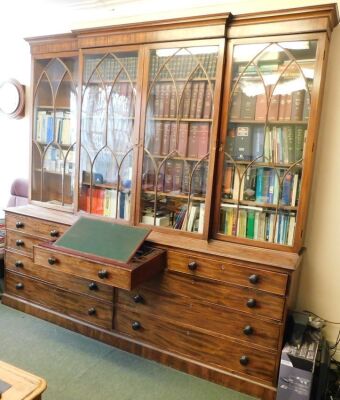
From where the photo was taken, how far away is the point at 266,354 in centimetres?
187

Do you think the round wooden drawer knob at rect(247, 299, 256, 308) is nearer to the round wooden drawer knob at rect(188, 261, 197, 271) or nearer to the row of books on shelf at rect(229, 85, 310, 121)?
the round wooden drawer knob at rect(188, 261, 197, 271)

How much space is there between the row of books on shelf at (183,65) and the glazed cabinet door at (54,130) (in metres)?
0.73

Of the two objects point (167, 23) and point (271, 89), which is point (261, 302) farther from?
point (167, 23)

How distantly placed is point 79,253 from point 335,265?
159 cm

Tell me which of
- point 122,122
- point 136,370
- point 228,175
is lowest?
point 136,370

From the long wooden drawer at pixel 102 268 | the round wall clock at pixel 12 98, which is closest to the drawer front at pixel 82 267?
the long wooden drawer at pixel 102 268

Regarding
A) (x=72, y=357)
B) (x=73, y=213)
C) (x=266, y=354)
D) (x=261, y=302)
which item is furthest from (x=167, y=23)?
(x=72, y=357)

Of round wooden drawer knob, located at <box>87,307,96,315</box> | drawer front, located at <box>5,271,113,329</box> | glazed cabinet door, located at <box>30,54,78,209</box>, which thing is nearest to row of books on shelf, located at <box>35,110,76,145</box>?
glazed cabinet door, located at <box>30,54,78,209</box>

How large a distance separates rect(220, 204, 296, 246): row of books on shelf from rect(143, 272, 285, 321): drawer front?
33cm

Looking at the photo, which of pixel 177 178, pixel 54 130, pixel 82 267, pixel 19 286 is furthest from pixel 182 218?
pixel 19 286

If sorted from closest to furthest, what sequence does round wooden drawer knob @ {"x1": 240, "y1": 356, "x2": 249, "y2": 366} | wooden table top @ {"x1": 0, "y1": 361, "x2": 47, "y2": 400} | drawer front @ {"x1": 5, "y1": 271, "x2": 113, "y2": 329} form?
wooden table top @ {"x1": 0, "y1": 361, "x2": 47, "y2": 400} < round wooden drawer knob @ {"x1": 240, "y1": 356, "x2": 249, "y2": 366} < drawer front @ {"x1": 5, "y1": 271, "x2": 113, "y2": 329}

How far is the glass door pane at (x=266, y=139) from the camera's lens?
6.17 feet

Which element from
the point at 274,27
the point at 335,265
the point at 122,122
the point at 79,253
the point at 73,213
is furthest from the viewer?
the point at 73,213

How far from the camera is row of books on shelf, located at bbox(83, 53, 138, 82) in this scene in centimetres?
224
